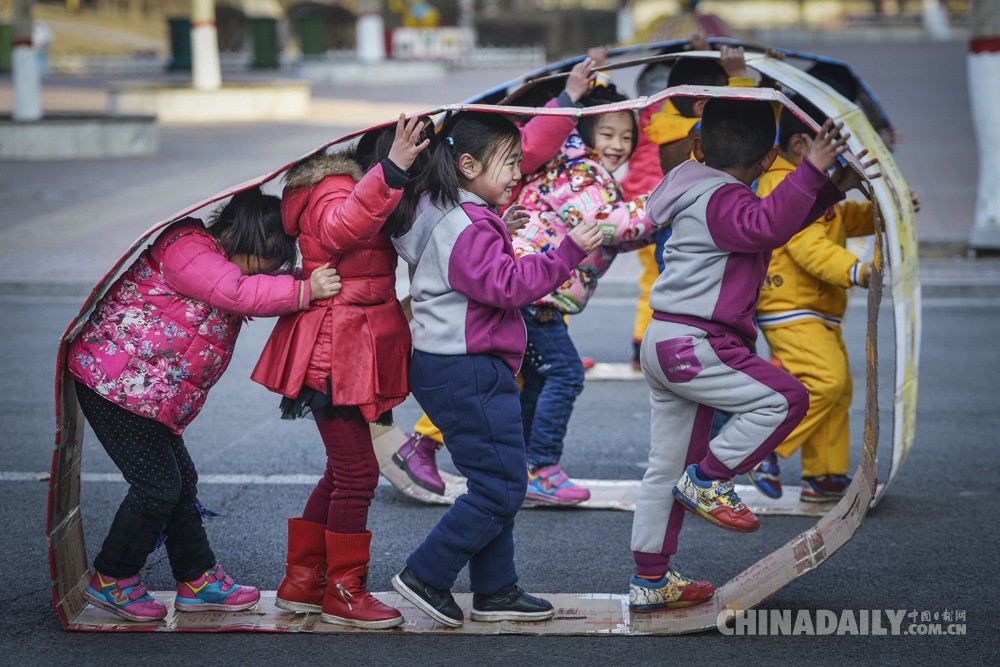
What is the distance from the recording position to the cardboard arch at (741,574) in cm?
360

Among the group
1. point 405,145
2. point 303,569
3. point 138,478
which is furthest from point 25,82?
point 405,145

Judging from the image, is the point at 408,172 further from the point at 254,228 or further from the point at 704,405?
the point at 704,405

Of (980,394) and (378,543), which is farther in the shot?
(980,394)

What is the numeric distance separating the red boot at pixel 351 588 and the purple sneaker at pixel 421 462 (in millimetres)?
1297

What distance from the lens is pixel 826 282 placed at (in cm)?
490

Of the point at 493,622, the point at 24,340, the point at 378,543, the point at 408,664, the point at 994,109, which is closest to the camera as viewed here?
the point at 408,664

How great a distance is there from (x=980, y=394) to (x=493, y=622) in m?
4.06

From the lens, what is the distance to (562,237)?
470 cm

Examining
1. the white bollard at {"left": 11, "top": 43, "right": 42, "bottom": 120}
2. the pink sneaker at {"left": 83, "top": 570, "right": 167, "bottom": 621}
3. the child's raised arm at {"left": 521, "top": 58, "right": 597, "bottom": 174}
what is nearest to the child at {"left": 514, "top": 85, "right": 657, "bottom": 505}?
the child's raised arm at {"left": 521, "top": 58, "right": 597, "bottom": 174}

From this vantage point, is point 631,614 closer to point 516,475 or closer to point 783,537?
point 516,475

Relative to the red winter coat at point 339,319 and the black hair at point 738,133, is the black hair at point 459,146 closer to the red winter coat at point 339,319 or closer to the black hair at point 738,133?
the red winter coat at point 339,319

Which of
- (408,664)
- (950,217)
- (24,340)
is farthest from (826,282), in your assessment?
(950,217)

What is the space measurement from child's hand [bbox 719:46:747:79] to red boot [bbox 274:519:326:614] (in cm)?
204

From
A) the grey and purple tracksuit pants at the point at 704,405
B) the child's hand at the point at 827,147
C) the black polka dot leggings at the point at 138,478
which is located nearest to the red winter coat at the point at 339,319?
the black polka dot leggings at the point at 138,478
